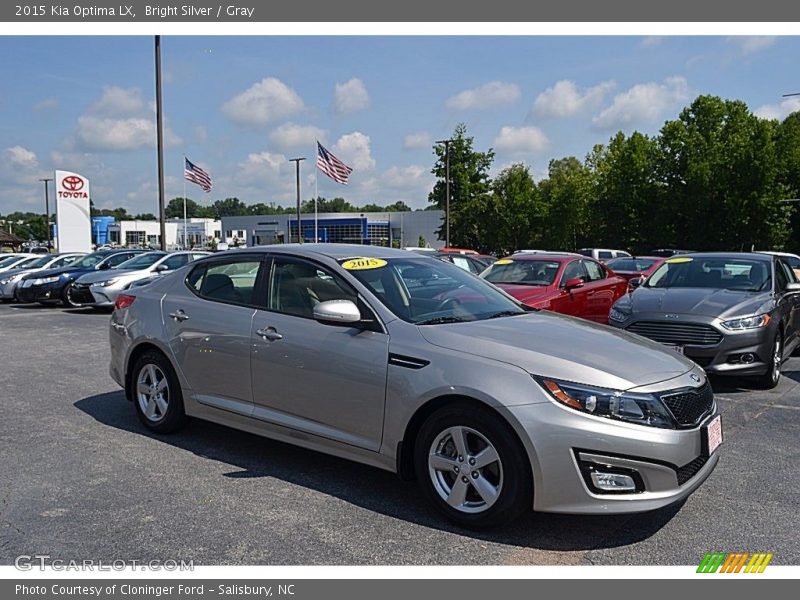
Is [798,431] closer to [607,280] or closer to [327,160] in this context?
[607,280]

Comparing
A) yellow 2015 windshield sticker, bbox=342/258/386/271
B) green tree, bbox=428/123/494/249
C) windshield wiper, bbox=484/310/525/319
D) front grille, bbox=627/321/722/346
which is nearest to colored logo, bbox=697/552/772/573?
windshield wiper, bbox=484/310/525/319

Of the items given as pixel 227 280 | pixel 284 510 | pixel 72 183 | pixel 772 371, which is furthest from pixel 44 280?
pixel 772 371

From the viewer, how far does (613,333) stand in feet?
15.3

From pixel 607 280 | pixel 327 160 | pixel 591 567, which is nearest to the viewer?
pixel 591 567

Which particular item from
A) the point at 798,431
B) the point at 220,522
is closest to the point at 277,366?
the point at 220,522

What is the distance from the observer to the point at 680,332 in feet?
25.2

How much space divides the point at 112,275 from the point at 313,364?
13714 millimetres

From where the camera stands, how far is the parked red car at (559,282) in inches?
421

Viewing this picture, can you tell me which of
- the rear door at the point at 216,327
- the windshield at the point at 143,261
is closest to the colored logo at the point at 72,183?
the windshield at the point at 143,261

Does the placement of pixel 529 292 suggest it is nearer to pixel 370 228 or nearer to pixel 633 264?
pixel 633 264

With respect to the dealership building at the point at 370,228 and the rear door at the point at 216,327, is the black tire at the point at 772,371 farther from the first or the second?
the dealership building at the point at 370,228
